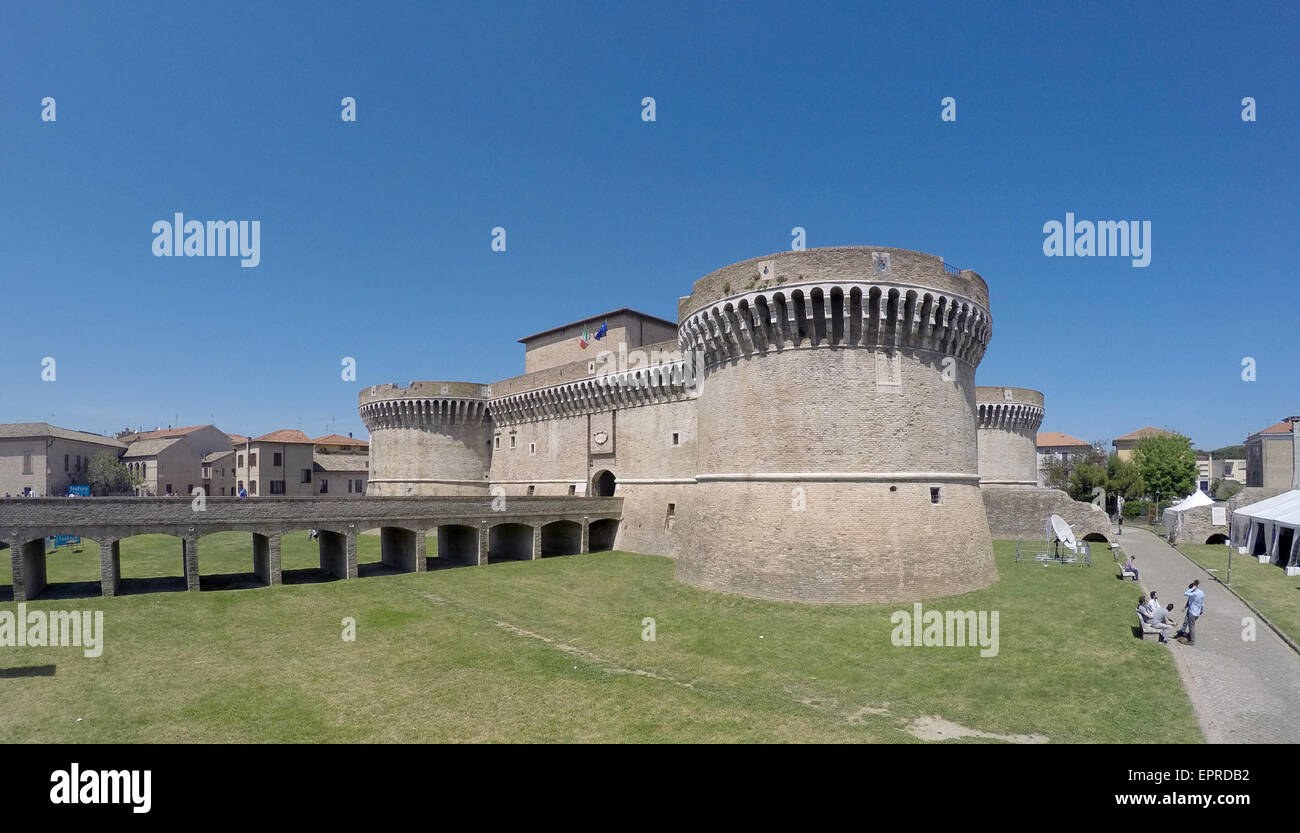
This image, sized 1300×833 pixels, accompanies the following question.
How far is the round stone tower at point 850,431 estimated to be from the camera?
2114 centimetres

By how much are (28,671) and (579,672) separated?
12698 mm

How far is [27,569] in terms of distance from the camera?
71.0 ft

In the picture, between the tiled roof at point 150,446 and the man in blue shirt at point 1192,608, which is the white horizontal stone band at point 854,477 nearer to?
the man in blue shirt at point 1192,608

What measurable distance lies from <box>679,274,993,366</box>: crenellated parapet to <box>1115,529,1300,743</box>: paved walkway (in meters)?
10.9

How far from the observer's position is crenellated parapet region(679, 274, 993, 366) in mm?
21281

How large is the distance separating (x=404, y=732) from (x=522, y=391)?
33.2 metres

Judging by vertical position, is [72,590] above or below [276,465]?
below

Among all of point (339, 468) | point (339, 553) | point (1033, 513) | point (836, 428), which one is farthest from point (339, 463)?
point (1033, 513)

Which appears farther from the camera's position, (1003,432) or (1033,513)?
(1003,432)

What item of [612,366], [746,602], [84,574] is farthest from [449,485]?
[746,602]

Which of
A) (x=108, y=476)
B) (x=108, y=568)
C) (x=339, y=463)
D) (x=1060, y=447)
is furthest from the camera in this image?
(x=1060, y=447)

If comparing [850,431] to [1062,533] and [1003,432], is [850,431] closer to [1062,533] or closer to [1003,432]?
[1062,533]

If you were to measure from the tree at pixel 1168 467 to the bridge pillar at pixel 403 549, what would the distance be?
69608mm
